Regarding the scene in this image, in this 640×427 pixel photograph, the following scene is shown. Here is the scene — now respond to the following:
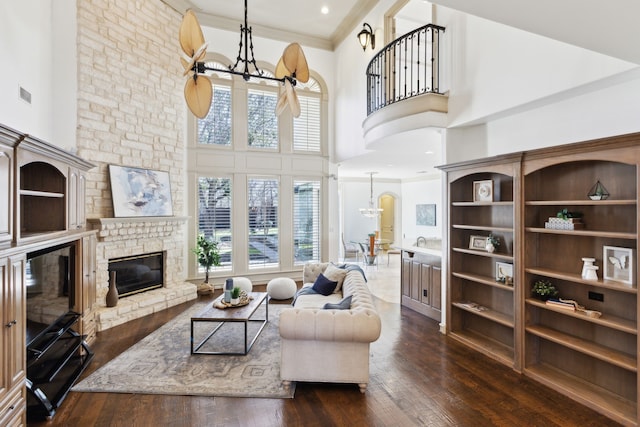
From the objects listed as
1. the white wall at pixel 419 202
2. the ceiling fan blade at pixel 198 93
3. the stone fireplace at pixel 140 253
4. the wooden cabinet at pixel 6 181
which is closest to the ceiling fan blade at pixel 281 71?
the ceiling fan blade at pixel 198 93

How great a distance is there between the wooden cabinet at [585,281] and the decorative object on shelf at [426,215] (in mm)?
7799

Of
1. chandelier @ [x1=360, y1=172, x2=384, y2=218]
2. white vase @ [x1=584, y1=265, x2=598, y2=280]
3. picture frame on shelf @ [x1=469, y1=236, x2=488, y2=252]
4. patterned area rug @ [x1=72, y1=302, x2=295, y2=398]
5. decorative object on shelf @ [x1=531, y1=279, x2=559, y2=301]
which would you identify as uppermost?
chandelier @ [x1=360, y1=172, x2=384, y2=218]

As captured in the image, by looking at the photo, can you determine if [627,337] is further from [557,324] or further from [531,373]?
[531,373]

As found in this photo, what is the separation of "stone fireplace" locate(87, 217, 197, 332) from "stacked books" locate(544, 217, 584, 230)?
18.5ft

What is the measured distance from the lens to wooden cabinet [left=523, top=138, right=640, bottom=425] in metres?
2.64

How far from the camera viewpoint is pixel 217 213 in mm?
6957

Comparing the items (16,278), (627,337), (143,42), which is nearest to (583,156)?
(627,337)

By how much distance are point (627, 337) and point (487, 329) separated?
1502 millimetres

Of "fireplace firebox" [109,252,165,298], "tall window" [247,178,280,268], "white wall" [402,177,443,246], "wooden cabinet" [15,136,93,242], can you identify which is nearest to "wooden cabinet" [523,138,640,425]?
"wooden cabinet" [15,136,93,242]

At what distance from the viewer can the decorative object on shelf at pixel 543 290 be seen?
3262 mm

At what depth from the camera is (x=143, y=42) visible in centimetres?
559

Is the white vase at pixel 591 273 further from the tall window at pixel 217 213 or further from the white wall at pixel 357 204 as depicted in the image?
the white wall at pixel 357 204

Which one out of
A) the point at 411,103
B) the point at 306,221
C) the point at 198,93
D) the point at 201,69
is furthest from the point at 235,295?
the point at 306,221

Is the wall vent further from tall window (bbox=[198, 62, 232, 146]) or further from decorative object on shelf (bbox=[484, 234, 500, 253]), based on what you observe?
decorative object on shelf (bbox=[484, 234, 500, 253])
